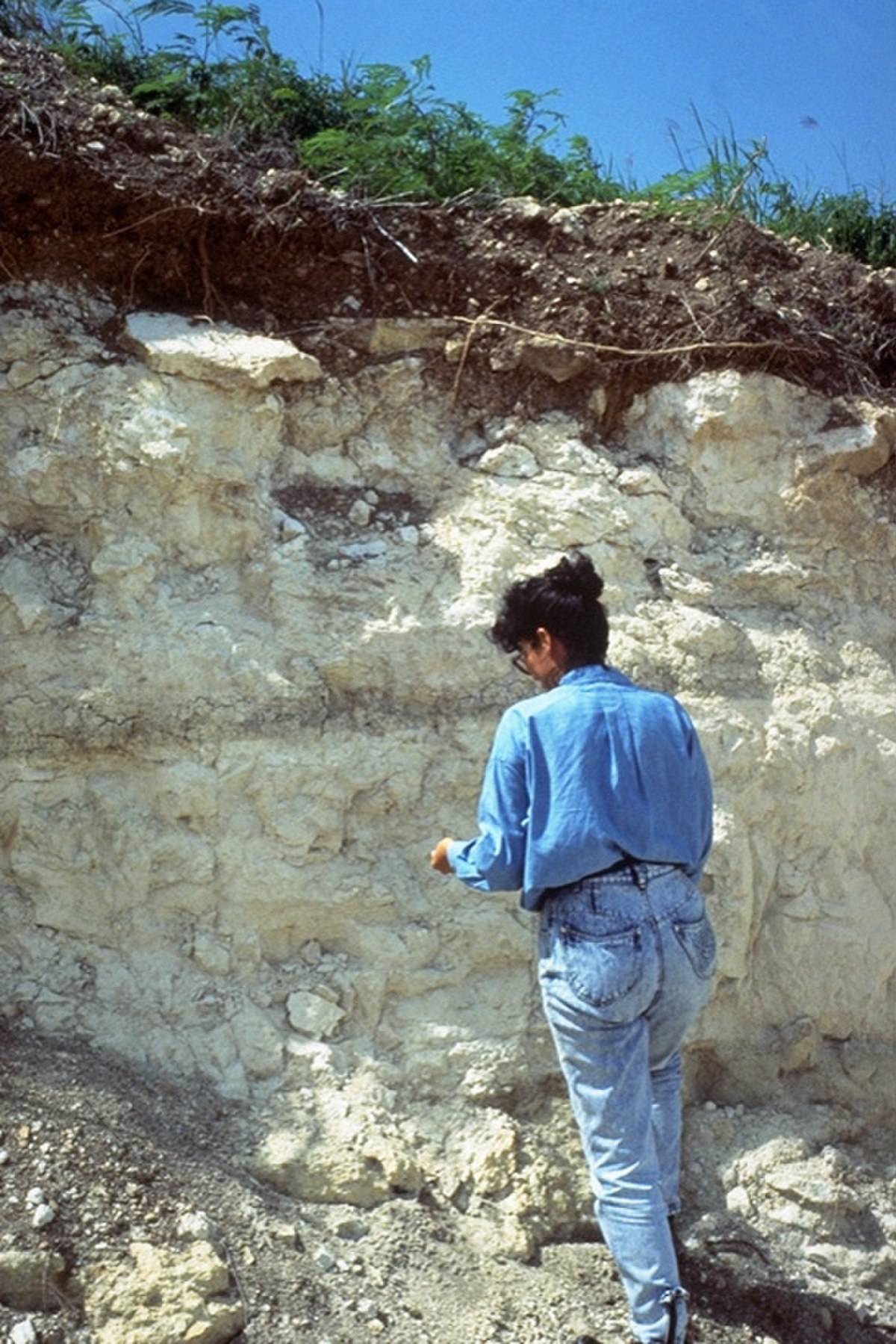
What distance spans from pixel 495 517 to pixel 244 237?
4.31ft

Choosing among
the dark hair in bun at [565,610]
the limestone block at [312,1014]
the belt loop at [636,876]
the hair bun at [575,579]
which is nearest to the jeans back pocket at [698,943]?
the belt loop at [636,876]

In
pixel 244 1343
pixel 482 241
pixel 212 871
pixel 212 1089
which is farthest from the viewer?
pixel 482 241

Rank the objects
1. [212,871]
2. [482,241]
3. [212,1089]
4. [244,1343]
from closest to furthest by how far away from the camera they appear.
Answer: [244,1343], [212,1089], [212,871], [482,241]

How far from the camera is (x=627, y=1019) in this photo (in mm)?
3086

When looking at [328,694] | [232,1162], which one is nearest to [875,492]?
[328,694]

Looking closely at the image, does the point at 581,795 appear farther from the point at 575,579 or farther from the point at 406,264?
the point at 406,264

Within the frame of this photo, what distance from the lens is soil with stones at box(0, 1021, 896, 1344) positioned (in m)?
3.15

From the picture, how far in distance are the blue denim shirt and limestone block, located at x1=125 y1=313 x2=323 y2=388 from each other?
178 centimetres

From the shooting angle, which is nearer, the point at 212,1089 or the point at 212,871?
the point at 212,1089

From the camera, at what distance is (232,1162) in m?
3.56

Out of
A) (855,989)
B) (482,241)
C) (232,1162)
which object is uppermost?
(482,241)

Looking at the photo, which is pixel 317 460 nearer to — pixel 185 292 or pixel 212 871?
pixel 185 292

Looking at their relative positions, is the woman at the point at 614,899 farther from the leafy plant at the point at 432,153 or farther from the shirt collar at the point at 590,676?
the leafy plant at the point at 432,153

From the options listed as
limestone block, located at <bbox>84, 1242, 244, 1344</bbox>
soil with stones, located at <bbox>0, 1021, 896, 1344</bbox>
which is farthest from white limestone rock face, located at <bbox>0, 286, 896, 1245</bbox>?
limestone block, located at <bbox>84, 1242, 244, 1344</bbox>
